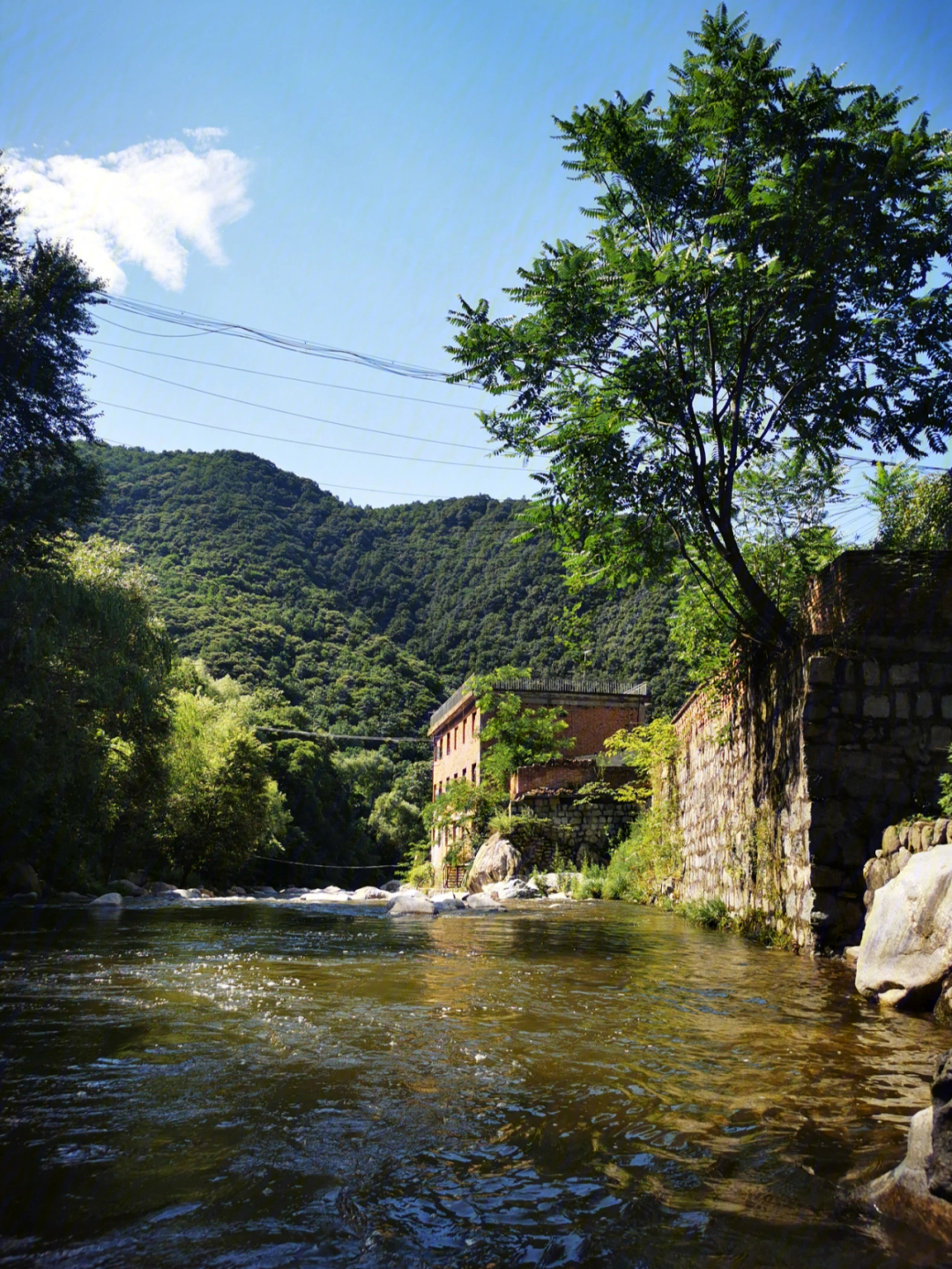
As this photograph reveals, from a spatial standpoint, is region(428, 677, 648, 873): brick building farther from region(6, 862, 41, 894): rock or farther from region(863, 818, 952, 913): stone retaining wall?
region(863, 818, 952, 913): stone retaining wall

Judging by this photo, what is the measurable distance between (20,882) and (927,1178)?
16.6 metres

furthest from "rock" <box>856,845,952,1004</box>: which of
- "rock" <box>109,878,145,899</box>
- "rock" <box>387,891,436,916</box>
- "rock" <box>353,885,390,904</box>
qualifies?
"rock" <box>109,878,145,899</box>

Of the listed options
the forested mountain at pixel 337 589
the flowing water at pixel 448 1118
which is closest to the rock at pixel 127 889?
the flowing water at pixel 448 1118

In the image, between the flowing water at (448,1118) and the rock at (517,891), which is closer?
the flowing water at (448,1118)

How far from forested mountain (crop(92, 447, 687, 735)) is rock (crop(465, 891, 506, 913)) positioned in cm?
2687

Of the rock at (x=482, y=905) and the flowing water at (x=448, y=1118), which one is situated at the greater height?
the flowing water at (x=448, y=1118)

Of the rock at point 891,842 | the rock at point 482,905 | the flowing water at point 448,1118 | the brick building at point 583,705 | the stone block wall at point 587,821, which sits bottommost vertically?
the rock at point 482,905

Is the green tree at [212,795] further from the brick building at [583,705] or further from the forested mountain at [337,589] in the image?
the forested mountain at [337,589]

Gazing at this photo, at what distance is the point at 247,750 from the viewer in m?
27.8

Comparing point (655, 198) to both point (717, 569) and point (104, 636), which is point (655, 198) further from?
point (104, 636)

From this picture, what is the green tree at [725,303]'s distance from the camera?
24.9ft

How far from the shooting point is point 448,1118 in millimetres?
2834

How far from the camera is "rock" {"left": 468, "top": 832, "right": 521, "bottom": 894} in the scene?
2222cm

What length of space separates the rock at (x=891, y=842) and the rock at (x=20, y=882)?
14634 mm
